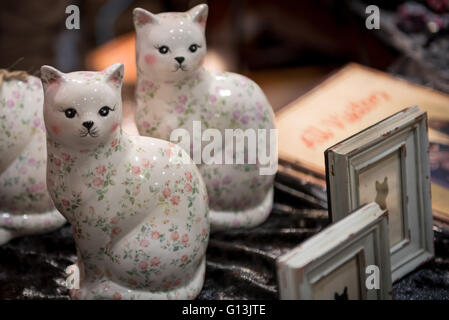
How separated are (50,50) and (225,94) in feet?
5.19

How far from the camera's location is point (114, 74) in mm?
1332

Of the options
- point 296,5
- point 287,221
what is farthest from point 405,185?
point 296,5

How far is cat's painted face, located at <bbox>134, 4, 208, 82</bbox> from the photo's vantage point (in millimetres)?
1577

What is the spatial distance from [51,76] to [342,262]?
653mm

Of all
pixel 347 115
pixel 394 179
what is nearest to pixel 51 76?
pixel 394 179

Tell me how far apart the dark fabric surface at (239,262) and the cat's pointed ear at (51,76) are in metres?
0.54

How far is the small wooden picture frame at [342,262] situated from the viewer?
1179 millimetres

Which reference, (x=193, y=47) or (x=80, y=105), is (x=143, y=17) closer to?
(x=193, y=47)

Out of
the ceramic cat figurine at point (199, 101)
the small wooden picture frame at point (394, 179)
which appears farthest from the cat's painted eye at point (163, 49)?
the small wooden picture frame at point (394, 179)

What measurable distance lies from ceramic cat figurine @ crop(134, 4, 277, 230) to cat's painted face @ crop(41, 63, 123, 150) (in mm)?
277

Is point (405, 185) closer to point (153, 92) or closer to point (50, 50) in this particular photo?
point (153, 92)

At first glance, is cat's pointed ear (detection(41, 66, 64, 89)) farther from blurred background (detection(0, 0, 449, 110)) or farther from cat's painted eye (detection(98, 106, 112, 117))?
blurred background (detection(0, 0, 449, 110))
